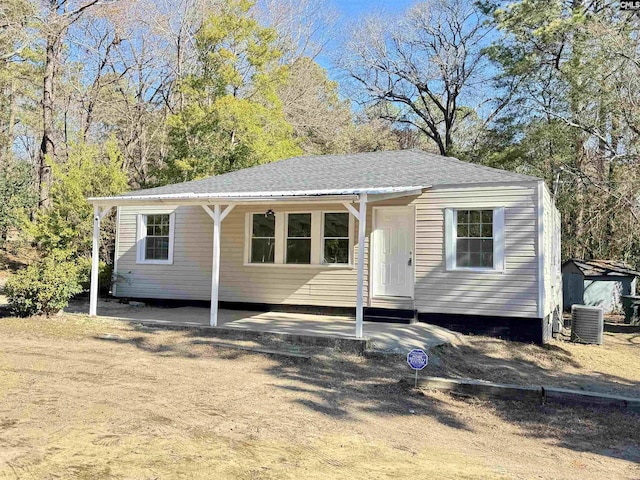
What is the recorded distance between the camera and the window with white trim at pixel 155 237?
12.4 m

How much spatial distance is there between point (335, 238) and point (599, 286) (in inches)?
387

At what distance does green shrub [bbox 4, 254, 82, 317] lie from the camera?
960 cm

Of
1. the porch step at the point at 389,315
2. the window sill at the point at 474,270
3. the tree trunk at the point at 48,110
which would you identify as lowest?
the porch step at the point at 389,315

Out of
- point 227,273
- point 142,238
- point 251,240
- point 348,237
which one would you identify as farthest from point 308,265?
point 142,238

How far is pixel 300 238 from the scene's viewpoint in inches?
440

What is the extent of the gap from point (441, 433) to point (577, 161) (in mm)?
18348

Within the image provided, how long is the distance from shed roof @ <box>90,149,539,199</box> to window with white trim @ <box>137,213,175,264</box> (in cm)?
87

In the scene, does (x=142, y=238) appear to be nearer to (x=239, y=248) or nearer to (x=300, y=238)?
(x=239, y=248)

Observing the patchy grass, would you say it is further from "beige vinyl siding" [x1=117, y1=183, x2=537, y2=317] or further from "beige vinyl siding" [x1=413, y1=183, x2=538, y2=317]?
"beige vinyl siding" [x1=117, y1=183, x2=537, y2=317]

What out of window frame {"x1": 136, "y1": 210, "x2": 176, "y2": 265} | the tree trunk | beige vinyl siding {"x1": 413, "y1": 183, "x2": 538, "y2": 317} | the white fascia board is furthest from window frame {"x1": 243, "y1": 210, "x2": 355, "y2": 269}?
the tree trunk

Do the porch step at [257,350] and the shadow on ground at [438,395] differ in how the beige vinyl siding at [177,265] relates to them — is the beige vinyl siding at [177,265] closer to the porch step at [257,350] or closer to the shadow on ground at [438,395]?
the shadow on ground at [438,395]

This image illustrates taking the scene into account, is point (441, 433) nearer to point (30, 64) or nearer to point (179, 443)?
point (179, 443)

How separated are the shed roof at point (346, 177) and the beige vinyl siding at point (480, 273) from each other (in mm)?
312

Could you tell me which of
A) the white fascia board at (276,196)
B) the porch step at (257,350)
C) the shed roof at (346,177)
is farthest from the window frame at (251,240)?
the porch step at (257,350)
